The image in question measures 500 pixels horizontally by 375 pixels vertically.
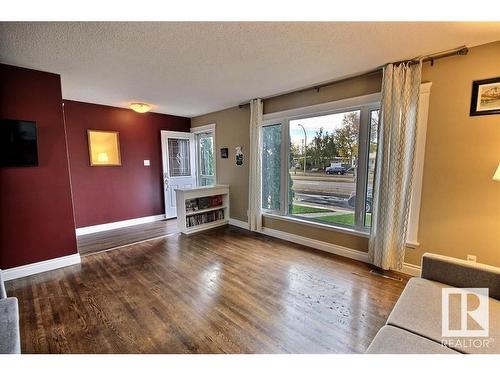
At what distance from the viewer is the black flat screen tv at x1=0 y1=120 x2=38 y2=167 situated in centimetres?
243

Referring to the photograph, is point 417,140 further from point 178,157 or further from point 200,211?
point 178,157

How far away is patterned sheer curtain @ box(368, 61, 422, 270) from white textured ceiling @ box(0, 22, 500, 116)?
0.27m

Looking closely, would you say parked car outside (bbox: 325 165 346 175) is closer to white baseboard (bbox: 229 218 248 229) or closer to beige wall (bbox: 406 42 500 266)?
beige wall (bbox: 406 42 500 266)

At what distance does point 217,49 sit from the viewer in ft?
7.05

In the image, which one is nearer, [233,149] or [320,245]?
[320,245]

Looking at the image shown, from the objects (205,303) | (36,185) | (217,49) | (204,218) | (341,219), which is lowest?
(205,303)

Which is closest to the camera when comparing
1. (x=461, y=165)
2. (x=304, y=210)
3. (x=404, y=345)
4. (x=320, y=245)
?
(x=404, y=345)

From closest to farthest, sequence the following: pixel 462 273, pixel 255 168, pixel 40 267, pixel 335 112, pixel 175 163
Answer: pixel 462 273
pixel 40 267
pixel 335 112
pixel 255 168
pixel 175 163

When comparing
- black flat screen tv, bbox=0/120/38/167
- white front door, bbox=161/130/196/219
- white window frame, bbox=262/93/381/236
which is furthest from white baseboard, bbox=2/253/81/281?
white window frame, bbox=262/93/381/236

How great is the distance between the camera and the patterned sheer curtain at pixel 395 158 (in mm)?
2415

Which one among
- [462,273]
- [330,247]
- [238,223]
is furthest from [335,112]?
[238,223]

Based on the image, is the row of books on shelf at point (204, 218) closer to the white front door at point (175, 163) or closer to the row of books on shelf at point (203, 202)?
the row of books on shelf at point (203, 202)

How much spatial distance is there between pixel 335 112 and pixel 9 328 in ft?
11.9

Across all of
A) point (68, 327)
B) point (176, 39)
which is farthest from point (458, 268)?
point (68, 327)
